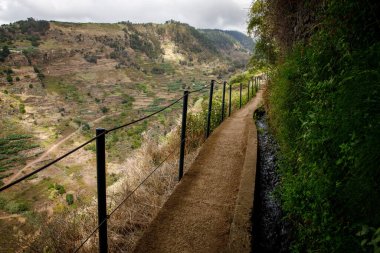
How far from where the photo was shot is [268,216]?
3666 millimetres

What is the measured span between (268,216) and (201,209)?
97cm

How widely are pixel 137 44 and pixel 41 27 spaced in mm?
54324

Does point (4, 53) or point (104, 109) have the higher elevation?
point (4, 53)

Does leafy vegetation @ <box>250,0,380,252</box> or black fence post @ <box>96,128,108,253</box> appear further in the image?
black fence post @ <box>96,128,108,253</box>

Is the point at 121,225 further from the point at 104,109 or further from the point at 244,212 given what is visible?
the point at 104,109

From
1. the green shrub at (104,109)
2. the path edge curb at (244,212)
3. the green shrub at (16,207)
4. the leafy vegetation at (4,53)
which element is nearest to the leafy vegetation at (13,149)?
the green shrub at (16,207)

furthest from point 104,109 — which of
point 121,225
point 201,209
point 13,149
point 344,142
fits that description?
point 344,142

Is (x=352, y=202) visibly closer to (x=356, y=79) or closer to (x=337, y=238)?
(x=337, y=238)

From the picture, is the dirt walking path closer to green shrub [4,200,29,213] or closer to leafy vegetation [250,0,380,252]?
leafy vegetation [250,0,380,252]

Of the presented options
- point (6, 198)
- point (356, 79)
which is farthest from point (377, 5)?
point (6, 198)

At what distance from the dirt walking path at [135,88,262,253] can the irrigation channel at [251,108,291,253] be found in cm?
33

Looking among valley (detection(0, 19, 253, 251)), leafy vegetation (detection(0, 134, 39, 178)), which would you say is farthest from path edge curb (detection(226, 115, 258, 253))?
leafy vegetation (detection(0, 134, 39, 178))

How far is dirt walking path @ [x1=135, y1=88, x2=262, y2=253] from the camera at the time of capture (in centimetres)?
279

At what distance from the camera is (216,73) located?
148750mm
